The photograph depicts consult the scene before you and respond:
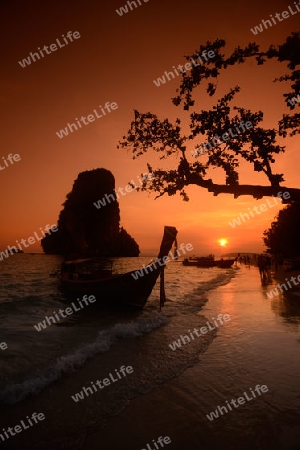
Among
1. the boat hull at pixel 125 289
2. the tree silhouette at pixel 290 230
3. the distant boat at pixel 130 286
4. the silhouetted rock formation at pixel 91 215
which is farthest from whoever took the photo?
the silhouetted rock formation at pixel 91 215

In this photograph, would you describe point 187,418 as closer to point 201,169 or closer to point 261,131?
point 201,169

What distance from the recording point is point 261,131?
9.09 m

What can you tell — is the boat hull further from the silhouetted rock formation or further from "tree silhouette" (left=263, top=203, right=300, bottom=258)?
the silhouetted rock formation

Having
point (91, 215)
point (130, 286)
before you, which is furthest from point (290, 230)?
point (91, 215)

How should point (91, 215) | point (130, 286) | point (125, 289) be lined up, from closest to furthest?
point (130, 286) < point (125, 289) < point (91, 215)

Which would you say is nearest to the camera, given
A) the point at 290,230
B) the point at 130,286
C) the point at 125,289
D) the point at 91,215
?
the point at 130,286

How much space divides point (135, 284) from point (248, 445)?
41.3 ft

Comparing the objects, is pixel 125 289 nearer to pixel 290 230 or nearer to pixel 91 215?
pixel 290 230

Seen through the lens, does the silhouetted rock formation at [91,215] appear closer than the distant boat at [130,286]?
No

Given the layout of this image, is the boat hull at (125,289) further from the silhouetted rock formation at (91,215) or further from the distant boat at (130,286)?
the silhouetted rock formation at (91,215)

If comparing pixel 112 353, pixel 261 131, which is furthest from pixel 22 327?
pixel 261 131

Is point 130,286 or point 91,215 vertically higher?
point 91,215

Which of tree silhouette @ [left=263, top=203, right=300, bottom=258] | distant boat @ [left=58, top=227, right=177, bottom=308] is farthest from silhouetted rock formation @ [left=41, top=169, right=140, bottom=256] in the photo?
distant boat @ [left=58, top=227, right=177, bottom=308]

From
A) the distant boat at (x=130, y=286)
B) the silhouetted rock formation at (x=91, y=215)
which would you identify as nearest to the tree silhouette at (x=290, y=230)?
the distant boat at (x=130, y=286)
